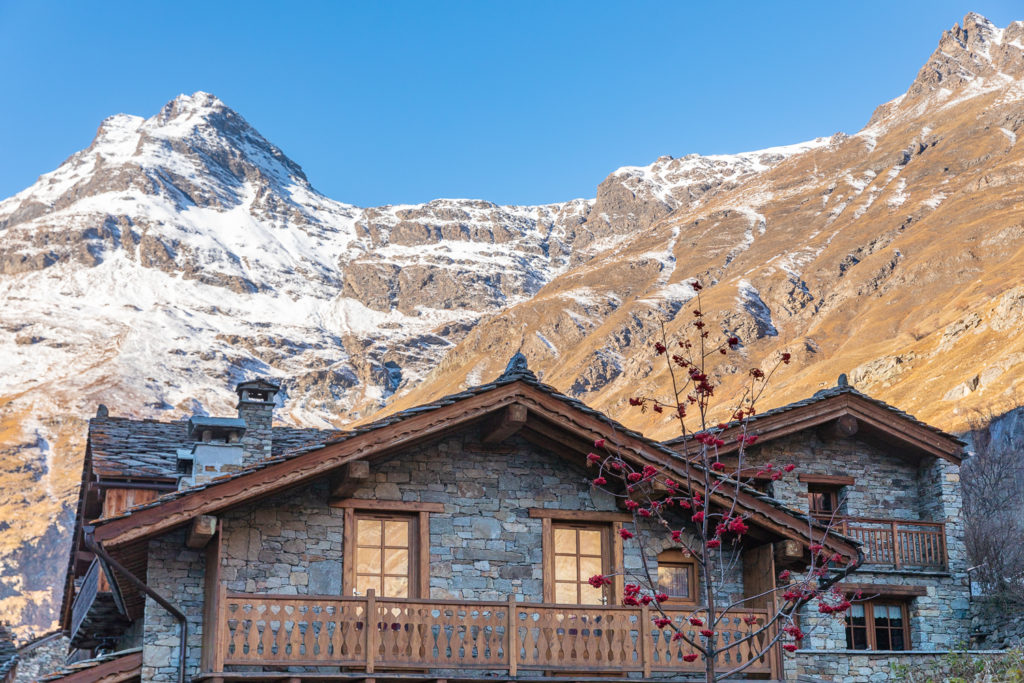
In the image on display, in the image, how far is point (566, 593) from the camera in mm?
19391

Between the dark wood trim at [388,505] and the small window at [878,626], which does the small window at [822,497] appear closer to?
the small window at [878,626]

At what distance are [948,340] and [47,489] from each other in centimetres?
13067

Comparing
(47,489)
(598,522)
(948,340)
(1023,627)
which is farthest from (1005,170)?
(598,522)

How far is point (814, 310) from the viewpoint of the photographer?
171 meters

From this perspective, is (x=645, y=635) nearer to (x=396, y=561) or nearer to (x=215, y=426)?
(x=396, y=561)

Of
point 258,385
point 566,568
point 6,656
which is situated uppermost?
point 258,385

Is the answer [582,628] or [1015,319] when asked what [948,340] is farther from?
[582,628]

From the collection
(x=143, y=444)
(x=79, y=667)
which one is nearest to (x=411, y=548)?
(x=79, y=667)

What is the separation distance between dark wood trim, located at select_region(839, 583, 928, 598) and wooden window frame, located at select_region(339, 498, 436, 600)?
12.0 m

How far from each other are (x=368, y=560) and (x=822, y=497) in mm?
13669

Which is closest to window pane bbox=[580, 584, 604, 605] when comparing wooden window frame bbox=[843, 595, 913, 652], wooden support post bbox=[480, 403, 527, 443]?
wooden support post bbox=[480, 403, 527, 443]

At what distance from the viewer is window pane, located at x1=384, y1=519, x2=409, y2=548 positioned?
61.9ft

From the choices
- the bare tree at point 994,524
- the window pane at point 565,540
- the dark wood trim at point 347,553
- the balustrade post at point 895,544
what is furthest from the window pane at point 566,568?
the bare tree at point 994,524

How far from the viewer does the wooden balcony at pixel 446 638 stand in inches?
659
